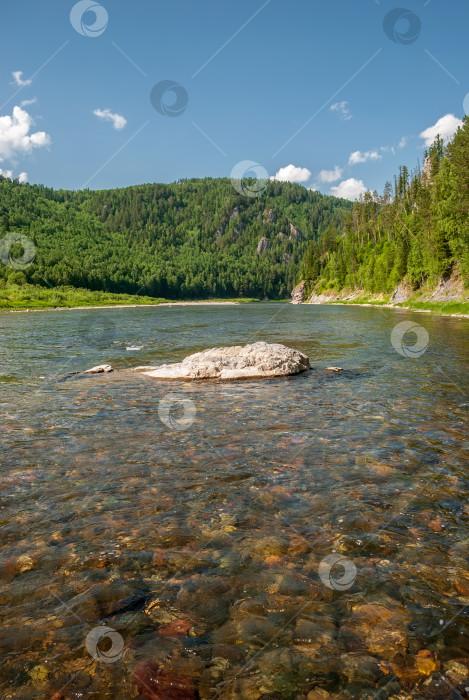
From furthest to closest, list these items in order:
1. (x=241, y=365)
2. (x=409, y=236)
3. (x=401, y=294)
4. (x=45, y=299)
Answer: (x=45, y=299)
(x=409, y=236)
(x=401, y=294)
(x=241, y=365)

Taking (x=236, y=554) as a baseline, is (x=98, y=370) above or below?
below

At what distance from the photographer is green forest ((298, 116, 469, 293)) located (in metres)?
56.2

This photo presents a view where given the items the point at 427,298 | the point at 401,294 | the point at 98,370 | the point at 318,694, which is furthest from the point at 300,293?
the point at 318,694

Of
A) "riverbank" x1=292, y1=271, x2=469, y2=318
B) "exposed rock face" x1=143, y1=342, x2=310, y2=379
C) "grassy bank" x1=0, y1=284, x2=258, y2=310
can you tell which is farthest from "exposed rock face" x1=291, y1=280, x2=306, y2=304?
"exposed rock face" x1=143, y1=342, x2=310, y2=379

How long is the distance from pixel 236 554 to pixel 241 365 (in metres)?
13.6

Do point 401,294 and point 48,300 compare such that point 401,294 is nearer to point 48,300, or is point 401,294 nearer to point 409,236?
point 409,236

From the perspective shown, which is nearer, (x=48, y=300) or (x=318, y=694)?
(x=318, y=694)

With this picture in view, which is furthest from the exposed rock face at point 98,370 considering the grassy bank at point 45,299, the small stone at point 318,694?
the grassy bank at point 45,299

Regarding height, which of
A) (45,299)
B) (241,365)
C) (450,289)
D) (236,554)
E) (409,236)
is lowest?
(45,299)

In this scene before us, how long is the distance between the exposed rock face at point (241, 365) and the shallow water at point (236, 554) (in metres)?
6.15

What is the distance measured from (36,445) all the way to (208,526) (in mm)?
5366

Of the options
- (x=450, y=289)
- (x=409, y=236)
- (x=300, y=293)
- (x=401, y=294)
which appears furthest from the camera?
(x=300, y=293)

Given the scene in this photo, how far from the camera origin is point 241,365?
736 inches

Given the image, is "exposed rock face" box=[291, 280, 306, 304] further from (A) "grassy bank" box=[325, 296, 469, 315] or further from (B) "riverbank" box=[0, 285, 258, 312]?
(A) "grassy bank" box=[325, 296, 469, 315]
